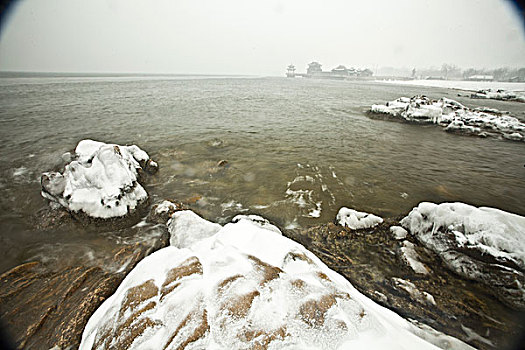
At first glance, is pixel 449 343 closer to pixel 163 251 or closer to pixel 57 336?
pixel 163 251

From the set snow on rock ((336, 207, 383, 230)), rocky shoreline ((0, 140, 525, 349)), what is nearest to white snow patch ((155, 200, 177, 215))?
rocky shoreline ((0, 140, 525, 349))

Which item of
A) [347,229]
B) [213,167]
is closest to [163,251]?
[347,229]

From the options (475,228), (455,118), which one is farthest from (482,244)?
(455,118)

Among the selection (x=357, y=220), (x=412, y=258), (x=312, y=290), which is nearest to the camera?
(x=312, y=290)

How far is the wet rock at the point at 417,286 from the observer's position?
3494mm

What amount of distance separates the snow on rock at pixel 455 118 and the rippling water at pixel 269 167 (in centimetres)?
129

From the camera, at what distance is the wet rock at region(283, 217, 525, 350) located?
3.49 metres

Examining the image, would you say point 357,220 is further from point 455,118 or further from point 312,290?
point 455,118

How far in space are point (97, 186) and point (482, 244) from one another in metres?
10.0

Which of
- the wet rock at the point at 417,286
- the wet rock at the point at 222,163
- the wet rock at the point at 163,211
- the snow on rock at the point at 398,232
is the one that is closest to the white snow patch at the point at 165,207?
the wet rock at the point at 163,211

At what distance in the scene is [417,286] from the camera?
4.10 m

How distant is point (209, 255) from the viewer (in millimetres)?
3549

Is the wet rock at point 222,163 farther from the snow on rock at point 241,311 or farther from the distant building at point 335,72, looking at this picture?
the distant building at point 335,72

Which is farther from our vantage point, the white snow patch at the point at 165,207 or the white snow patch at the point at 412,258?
the white snow patch at the point at 165,207
